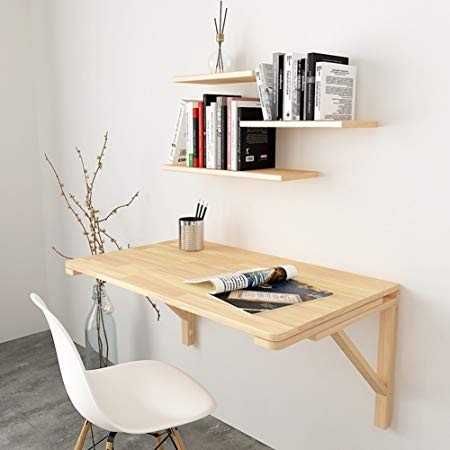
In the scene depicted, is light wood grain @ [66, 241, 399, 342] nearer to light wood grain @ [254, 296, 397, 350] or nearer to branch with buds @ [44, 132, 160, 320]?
light wood grain @ [254, 296, 397, 350]

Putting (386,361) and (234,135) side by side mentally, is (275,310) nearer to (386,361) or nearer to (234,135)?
(386,361)

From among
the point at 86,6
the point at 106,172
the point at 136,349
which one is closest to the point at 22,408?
the point at 136,349

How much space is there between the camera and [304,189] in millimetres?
2182

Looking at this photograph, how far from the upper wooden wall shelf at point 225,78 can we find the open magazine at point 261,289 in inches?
26.6

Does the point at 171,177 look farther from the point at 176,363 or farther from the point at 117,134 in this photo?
the point at 176,363

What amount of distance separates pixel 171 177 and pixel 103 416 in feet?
4.20

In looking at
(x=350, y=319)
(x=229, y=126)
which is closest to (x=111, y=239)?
(x=229, y=126)

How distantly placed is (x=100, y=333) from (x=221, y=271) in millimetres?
1091

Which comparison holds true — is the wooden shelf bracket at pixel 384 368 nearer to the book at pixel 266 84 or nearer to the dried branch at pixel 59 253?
the book at pixel 266 84

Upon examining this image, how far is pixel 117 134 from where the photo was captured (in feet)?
9.68

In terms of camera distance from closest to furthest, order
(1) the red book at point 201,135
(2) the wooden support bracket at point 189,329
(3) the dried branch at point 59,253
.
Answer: (1) the red book at point 201,135 → (2) the wooden support bracket at point 189,329 → (3) the dried branch at point 59,253

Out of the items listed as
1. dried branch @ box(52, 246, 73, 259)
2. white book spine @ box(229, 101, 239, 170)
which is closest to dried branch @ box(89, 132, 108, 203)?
dried branch @ box(52, 246, 73, 259)

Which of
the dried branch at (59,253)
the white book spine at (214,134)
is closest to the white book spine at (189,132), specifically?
the white book spine at (214,134)

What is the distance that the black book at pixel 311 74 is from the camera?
6.02 ft
